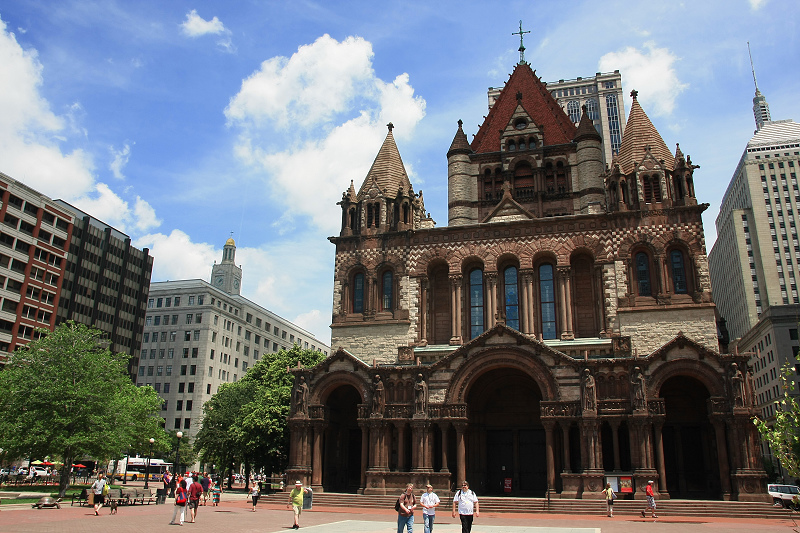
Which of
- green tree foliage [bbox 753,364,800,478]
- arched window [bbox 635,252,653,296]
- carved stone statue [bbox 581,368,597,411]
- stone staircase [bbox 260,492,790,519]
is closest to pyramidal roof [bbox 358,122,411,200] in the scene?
arched window [bbox 635,252,653,296]

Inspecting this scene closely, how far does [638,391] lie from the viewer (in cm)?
3191

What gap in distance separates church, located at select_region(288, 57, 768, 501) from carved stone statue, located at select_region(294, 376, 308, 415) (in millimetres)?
128

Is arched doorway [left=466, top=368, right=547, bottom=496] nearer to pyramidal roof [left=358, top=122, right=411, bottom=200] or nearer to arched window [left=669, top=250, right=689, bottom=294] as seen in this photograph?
arched window [left=669, top=250, right=689, bottom=294]

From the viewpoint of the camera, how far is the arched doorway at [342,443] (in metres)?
38.6

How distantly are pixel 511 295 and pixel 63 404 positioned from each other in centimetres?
2799

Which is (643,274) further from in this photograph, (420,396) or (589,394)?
(420,396)

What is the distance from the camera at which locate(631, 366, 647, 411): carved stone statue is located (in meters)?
31.7

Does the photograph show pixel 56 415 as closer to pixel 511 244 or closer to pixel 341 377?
pixel 341 377

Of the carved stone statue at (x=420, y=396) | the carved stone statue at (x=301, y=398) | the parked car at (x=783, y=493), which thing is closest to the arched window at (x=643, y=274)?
the parked car at (x=783, y=493)

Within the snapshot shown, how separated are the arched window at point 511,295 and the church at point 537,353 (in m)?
0.13

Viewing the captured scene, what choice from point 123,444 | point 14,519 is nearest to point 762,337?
point 123,444

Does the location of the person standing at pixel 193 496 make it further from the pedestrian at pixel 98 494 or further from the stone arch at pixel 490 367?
the stone arch at pixel 490 367

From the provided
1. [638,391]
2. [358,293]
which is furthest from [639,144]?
[358,293]

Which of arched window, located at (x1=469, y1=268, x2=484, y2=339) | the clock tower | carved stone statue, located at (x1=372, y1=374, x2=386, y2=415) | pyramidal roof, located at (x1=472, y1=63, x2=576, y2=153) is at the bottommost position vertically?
carved stone statue, located at (x1=372, y1=374, x2=386, y2=415)
